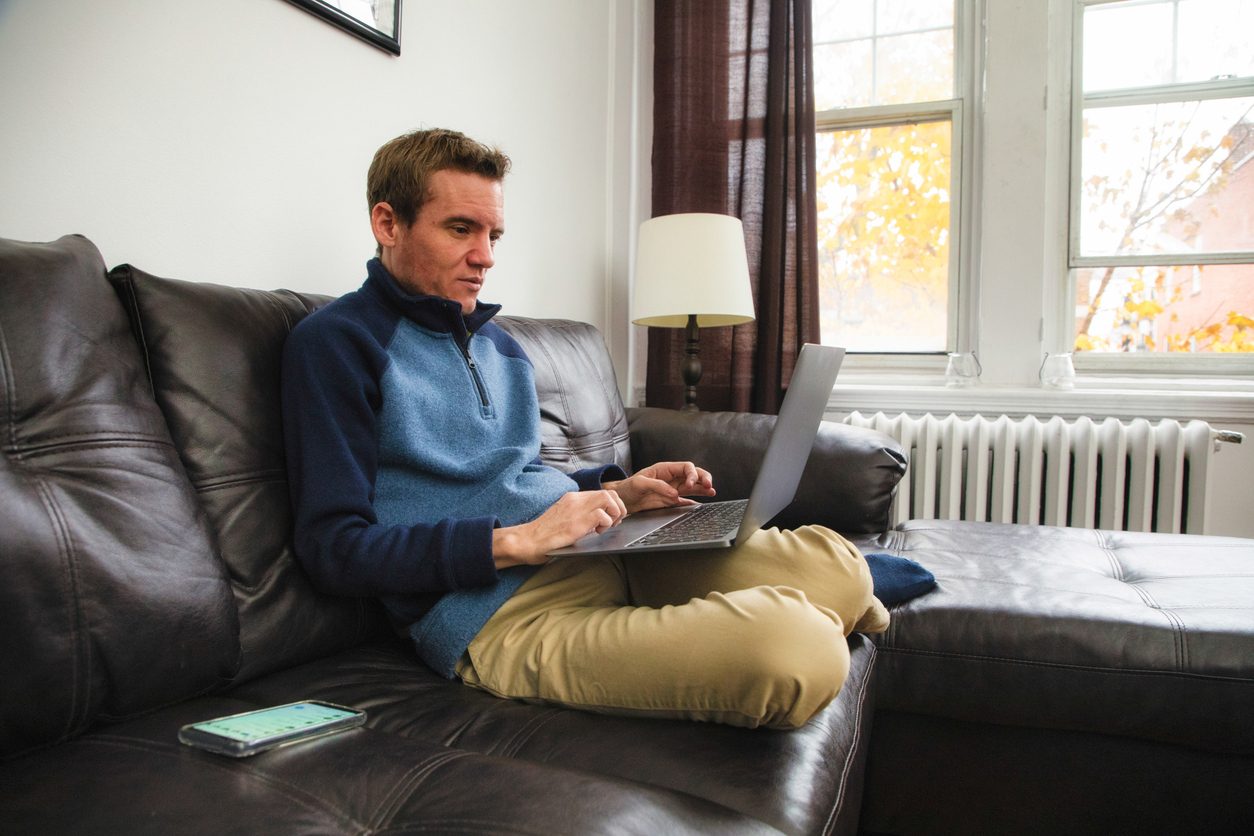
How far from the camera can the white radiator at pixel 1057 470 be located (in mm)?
2268

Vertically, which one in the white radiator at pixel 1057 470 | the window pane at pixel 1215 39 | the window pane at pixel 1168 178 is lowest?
the white radiator at pixel 1057 470

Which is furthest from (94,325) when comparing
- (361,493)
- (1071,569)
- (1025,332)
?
(1025,332)

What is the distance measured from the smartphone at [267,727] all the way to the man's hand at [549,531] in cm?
24

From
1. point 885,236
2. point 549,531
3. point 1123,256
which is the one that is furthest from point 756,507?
point 1123,256

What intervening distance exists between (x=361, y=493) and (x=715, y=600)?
0.44 m

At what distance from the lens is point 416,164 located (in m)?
1.22

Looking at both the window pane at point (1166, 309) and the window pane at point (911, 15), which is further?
the window pane at point (911, 15)

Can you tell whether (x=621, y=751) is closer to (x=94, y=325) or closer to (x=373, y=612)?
(x=373, y=612)

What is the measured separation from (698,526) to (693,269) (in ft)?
4.35

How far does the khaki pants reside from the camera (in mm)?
863

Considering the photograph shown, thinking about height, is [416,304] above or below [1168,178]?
below

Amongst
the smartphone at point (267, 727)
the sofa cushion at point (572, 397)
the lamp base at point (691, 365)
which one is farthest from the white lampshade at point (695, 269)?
the smartphone at point (267, 727)

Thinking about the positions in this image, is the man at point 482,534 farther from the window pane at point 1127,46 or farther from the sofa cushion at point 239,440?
the window pane at point 1127,46

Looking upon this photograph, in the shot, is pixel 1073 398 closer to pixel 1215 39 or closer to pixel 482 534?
pixel 1215 39
